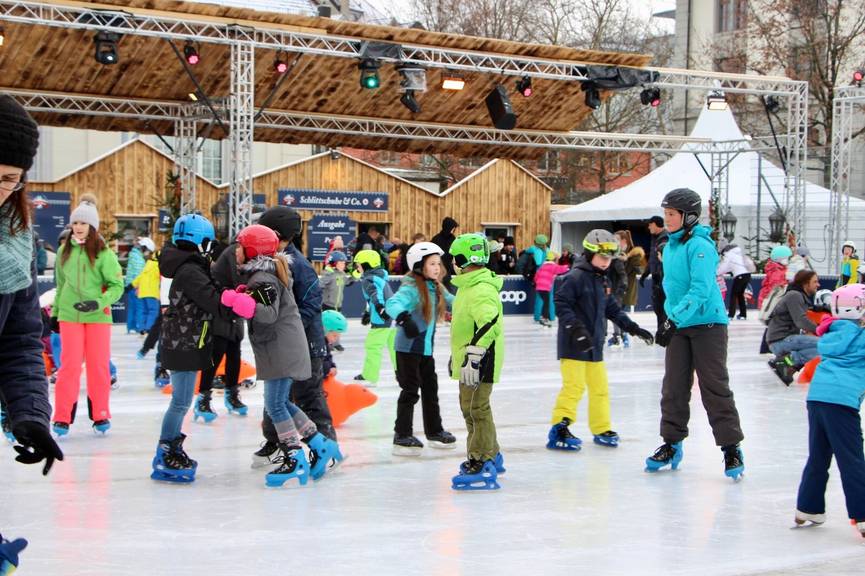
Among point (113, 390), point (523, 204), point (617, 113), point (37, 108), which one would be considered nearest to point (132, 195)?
point (37, 108)

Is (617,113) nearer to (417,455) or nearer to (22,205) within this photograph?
(417,455)

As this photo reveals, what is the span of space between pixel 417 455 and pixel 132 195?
19.5 meters

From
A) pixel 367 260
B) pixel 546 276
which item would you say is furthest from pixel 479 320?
pixel 546 276

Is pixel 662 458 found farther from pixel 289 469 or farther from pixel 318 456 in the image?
pixel 289 469

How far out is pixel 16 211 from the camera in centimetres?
277

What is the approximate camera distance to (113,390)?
33.1 feet

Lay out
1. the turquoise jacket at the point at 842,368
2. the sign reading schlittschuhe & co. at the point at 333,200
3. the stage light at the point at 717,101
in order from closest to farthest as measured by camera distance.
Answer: the turquoise jacket at the point at 842,368, the stage light at the point at 717,101, the sign reading schlittschuhe & co. at the point at 333,200

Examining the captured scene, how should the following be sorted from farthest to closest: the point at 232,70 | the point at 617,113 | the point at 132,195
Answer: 1. the point at 617,113
2. the point at 132,195
3. the point at 232,70

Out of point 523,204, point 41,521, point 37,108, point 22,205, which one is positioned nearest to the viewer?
point 22,205

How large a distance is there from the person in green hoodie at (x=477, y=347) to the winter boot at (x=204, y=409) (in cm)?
277

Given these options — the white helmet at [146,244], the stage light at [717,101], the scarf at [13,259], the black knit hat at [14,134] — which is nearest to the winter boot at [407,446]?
the scarf at [13,259]

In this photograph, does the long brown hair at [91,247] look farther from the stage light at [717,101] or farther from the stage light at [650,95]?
the stage light at [717,101]

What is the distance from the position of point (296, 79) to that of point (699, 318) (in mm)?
12981

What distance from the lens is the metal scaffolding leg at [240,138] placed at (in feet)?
49.5
